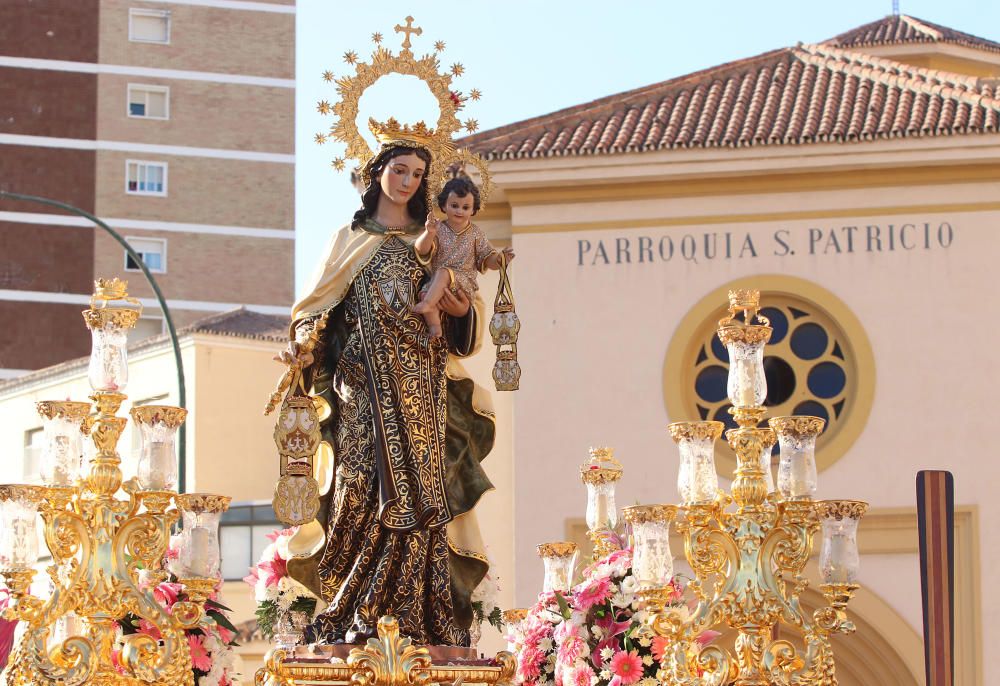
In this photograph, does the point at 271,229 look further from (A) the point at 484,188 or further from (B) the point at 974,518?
(A) the point at 484,188

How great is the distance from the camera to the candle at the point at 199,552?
9453mm

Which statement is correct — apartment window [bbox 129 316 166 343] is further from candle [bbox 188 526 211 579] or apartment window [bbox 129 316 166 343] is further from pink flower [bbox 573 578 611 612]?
candle [bbox 188 526 211 579]

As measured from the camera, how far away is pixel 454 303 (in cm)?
966

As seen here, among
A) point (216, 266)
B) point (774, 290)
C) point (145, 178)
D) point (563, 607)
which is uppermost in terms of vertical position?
point (145, 178)

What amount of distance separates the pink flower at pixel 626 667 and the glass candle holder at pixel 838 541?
1.47 metres

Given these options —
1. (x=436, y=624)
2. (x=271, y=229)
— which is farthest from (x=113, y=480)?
(x=271, y=229)

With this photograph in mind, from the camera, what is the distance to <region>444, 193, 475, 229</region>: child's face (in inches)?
383

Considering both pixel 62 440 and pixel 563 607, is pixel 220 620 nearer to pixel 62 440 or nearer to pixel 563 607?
pixel 62 440

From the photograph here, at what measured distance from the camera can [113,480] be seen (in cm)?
976

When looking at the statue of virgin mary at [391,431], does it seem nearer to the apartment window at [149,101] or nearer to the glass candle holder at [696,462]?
the glass candle holder at [696,462]

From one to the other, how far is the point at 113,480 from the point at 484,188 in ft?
7.30

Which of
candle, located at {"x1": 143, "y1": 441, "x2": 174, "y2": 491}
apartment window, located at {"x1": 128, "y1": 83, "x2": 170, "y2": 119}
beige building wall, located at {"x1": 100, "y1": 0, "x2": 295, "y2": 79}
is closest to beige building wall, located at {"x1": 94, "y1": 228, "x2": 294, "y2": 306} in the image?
apartment window, located at {"x1": 128, "y1": 83, "x2": 170, "y2": 119}

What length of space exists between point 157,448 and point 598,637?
2.71 meters

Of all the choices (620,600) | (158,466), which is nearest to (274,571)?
(158,466)
